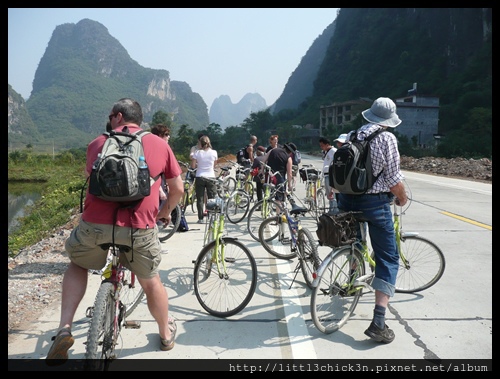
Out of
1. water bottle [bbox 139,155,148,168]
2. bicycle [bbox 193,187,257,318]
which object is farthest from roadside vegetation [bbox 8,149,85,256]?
water bottle [bbox 139,155,148,168]

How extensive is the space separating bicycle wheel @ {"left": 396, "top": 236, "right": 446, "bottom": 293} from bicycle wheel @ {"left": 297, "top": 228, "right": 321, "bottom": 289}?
39.1 inches

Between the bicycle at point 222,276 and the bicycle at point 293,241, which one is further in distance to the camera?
the bicycle at point 293,241

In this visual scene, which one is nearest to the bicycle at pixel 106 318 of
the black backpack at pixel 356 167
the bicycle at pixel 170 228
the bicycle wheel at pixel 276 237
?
the black backpack at pixel 356 167

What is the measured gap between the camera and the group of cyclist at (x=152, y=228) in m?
2.73

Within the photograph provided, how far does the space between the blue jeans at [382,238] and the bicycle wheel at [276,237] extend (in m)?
2.15

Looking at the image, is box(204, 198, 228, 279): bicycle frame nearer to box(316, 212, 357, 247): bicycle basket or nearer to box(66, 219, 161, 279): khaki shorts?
box(316, 212, 357, 247): bicycle basket

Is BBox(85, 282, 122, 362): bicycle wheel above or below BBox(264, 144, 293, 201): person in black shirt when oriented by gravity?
below

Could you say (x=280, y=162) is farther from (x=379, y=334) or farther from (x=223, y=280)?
(x=379, y=334)

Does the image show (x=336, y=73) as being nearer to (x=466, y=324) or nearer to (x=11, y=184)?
(x=11, y=184)

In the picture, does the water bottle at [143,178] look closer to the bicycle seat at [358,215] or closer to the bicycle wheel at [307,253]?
the bicycle seat at [358,215]

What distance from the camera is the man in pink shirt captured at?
2.72m

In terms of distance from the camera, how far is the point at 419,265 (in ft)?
15.6
